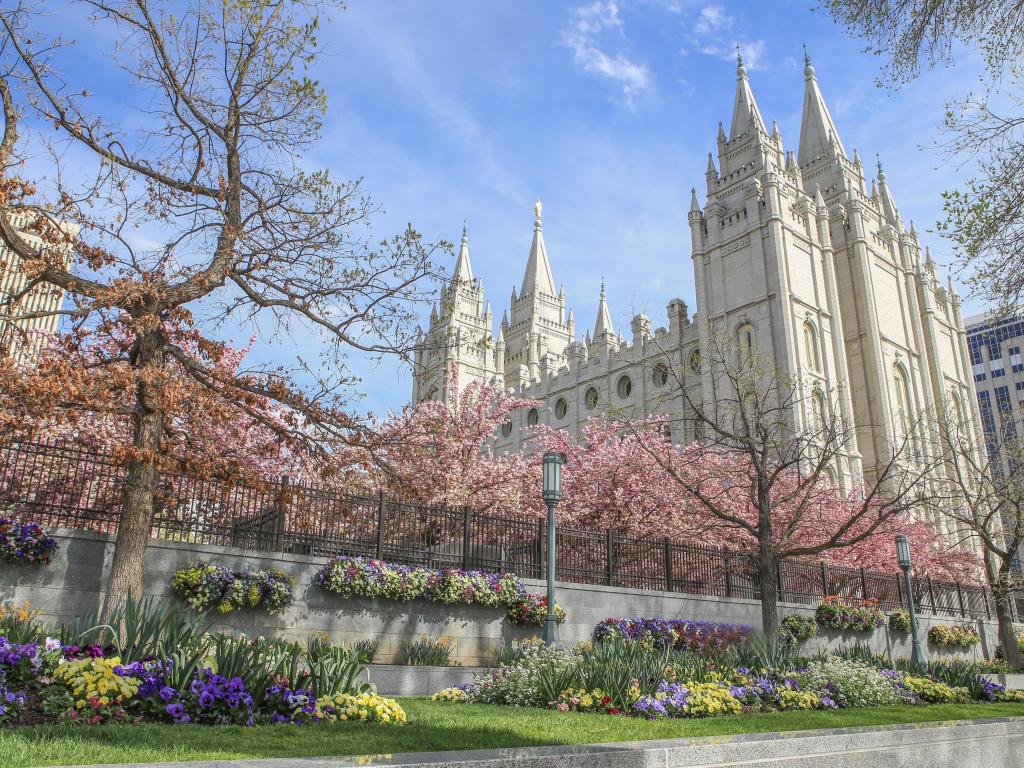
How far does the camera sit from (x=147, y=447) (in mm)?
9609

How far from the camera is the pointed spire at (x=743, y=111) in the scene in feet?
147

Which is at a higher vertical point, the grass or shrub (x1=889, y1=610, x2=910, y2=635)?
shrub (x1=889, y1=610, x2=910, y2=635)

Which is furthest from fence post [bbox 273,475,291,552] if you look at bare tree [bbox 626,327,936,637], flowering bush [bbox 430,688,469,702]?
bare tree [bbox 626,327,936,637]

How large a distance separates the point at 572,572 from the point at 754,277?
28.5 metres

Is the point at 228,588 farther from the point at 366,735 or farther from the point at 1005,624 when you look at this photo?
the point at 1005,624

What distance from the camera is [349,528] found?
12719 mm

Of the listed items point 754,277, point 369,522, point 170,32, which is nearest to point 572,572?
point 369,522

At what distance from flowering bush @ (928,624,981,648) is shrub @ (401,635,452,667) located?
16.6m

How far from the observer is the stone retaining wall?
9891 millimetres

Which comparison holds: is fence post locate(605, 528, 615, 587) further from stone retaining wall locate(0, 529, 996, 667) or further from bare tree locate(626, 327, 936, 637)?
bare tree locate(626, 327, 936, 637)

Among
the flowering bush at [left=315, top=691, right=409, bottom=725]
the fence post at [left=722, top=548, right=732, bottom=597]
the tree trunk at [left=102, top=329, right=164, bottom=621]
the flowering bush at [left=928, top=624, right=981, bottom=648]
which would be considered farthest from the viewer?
the flowering bush at [left=928, top=624, right=981, bottom=648]

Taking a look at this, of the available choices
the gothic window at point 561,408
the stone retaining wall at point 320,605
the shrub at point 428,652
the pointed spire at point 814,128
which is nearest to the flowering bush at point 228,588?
the stone retaining wall at point 320,605

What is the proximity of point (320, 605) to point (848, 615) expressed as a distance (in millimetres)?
13492

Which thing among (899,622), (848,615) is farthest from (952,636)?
(848,615)
